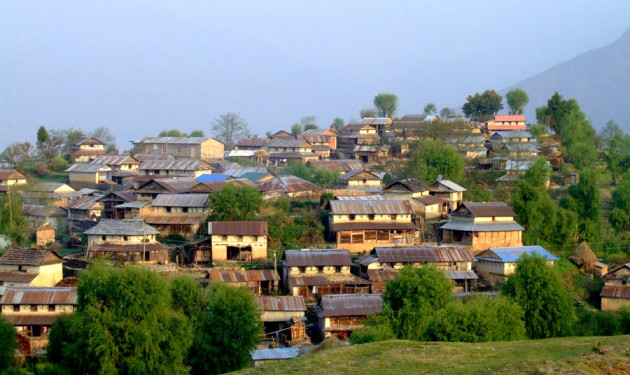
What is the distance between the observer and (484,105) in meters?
71.6

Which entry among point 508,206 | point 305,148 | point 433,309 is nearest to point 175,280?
point 433,309

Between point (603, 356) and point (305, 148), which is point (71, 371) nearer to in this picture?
point (603, 356)

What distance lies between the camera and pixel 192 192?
138 feet

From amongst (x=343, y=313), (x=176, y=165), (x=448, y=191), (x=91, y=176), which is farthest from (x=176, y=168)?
(x=343, y=313)

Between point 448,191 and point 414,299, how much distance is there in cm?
1686

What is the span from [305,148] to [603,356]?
152 feet

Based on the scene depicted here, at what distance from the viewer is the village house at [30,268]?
33.1 meters

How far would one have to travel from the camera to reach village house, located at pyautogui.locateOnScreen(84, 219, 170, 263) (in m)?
35.5

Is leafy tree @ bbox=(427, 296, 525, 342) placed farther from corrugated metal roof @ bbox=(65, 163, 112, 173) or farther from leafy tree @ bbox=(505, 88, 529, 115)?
leafy tree @ bbox=(505, 88, 529, 115)

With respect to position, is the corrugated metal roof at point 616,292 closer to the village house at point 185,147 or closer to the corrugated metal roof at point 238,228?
the corrugated metal roof at point 238,228

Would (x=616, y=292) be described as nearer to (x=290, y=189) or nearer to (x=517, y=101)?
(x=290, y=189)

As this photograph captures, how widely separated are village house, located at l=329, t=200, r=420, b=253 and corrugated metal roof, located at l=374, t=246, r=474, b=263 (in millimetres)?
2241

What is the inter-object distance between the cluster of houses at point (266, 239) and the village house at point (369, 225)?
59 mm

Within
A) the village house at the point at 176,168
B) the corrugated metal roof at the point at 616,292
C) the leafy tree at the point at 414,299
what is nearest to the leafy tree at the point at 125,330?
the leafy tree at the point at 414,299
